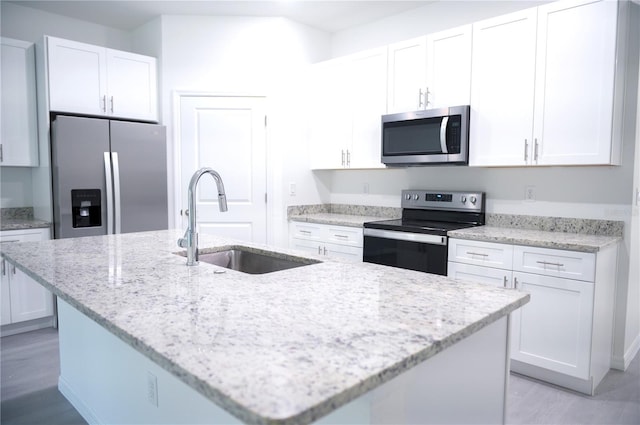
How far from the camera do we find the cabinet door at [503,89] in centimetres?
277

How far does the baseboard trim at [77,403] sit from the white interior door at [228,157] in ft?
5.97

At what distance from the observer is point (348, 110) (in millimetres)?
3852

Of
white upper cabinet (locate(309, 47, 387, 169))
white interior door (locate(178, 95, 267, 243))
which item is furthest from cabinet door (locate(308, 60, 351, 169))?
white interior door (locate(178, 95, 267, 243))

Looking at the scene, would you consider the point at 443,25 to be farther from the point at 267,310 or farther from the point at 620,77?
the point at 267,310

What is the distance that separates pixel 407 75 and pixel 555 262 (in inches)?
68.7

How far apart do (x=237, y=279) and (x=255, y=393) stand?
82 centimetres

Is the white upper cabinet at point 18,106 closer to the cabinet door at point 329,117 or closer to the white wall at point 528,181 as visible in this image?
the cabinet door at point 329,117

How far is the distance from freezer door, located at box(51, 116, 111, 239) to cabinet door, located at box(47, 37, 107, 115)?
0.23 m

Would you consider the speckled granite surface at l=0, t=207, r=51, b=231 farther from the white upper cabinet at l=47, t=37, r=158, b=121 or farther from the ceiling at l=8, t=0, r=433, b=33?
the ceiling at l=8, t=0, r=433, b=33

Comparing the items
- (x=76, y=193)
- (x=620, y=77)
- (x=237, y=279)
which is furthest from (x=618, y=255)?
(x=76, y=193)

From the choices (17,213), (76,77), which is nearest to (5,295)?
(17,213)

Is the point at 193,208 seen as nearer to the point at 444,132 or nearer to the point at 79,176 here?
the point at 444,132

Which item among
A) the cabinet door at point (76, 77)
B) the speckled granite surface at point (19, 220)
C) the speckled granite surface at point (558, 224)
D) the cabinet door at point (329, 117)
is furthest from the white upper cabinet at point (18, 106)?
the speckled granite surface at point (558, 224)

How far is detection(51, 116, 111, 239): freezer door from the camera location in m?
3.35
